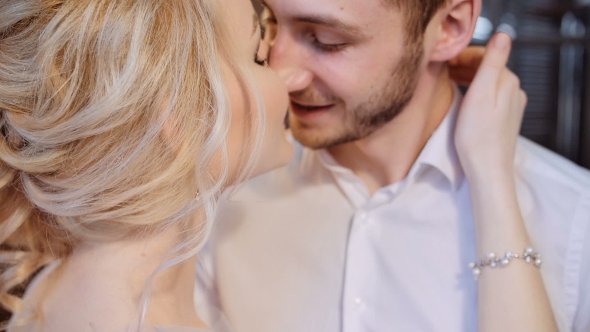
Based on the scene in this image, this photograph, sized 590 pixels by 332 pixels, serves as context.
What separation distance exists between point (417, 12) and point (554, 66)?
77.3 inches

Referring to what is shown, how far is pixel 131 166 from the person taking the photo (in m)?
0.90

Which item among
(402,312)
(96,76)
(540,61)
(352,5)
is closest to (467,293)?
(402,312)

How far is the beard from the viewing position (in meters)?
1.29

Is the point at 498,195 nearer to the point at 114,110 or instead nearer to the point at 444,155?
the point at 444,155

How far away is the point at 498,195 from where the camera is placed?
111 centimetres

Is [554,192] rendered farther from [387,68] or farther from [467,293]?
[387,68]

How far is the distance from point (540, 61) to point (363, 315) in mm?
2155

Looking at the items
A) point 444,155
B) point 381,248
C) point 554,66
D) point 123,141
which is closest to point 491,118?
point 444,155

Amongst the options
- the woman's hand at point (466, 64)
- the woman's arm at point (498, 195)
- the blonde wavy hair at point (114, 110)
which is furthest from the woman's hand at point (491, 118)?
the blonde wavy hair at point (114, 110)

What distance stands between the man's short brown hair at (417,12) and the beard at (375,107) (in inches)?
1.1

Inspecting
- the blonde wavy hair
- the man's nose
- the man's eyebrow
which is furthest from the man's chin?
the blonde wavy hair

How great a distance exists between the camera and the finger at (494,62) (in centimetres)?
122

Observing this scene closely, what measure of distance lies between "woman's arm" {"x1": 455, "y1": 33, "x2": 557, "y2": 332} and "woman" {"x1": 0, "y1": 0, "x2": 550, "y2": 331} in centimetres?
2

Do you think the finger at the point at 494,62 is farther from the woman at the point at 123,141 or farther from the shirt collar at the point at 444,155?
the woman at the point at 123,141
